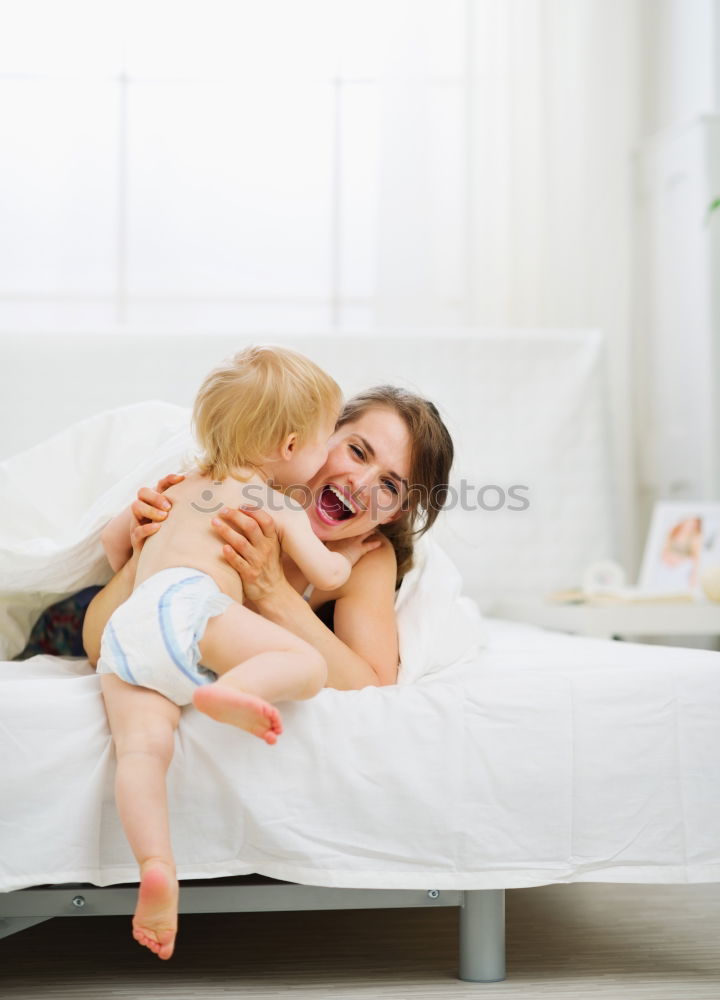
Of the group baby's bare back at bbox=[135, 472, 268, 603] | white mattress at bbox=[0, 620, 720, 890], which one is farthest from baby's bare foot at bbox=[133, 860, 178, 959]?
baby's bare back at bbox=[135, 472, 268, 603]

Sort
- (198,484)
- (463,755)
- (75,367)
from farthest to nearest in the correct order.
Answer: (75,367) < (198,484) < (463,755)

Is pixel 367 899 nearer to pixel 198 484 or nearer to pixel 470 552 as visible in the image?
pixel 198 484

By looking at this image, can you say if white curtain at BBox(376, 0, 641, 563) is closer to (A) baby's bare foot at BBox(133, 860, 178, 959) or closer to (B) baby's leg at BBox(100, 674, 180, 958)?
(B) baby's leg at BBox(100, 674, 180, 958)

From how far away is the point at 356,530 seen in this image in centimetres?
149

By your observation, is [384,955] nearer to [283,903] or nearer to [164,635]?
[283,903]

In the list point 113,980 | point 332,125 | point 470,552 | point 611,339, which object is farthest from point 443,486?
point 332,125

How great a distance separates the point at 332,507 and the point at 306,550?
14cm

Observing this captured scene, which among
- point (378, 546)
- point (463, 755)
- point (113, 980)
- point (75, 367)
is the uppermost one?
point (75, 367)

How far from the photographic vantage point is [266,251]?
3094mm

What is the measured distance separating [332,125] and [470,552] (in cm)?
140

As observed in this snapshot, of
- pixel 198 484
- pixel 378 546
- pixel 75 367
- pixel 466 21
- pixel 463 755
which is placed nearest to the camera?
pixel 463 755

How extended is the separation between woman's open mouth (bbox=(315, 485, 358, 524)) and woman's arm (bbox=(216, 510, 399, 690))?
107 mm

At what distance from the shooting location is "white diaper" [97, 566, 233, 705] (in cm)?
121

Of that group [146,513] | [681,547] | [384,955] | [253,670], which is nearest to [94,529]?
[146,513]
